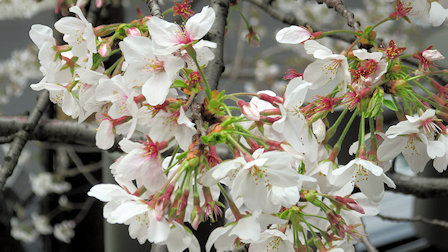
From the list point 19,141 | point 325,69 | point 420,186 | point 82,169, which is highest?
point 325,69

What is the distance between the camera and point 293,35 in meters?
0.58

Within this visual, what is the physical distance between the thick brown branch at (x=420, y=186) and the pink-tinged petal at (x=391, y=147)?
0.51 m

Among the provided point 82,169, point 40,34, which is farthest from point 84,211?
point 40,34

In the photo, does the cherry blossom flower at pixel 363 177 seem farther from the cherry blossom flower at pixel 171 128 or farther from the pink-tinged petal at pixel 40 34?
the pink-tinged petal at pixel 40 34

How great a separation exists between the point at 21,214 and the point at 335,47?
85.9 inches

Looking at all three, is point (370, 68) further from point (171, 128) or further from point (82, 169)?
point (82, 169)

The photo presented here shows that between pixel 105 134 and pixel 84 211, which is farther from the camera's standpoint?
pixel 84 211

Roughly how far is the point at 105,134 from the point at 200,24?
6.2 inches

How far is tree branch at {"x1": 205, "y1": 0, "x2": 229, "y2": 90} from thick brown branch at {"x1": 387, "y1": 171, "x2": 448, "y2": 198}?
493 mm

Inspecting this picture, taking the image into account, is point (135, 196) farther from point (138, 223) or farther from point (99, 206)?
point (99, 206)

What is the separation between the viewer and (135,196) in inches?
19.1

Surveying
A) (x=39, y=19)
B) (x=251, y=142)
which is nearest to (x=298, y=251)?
(x=251, y=142)

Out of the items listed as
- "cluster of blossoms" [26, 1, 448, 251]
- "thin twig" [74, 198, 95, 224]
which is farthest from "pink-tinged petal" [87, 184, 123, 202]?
"thin twig" [74, 198, 95, 224]

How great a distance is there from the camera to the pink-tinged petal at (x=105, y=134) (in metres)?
0.53
